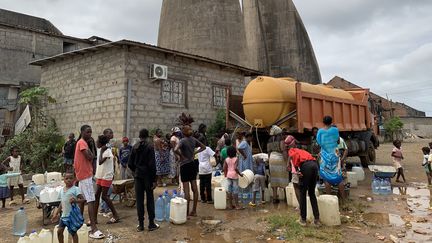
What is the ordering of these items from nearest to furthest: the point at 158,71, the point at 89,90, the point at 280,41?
the point at 158,71
the point at 89,90
the point at 280,41

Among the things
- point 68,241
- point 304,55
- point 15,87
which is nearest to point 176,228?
point 68,241

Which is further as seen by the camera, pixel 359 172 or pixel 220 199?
pixel 359 172

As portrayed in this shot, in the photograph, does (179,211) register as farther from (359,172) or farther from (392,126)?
(392,126)

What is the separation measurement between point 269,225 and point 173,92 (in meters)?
7.86

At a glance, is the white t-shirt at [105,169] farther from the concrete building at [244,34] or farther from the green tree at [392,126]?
the green tree at [392,126]

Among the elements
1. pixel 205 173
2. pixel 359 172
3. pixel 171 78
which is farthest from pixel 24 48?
pixel 359 172

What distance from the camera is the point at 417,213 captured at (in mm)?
5848

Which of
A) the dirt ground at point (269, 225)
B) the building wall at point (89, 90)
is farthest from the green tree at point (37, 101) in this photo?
the dirt ground at point (269, 225)

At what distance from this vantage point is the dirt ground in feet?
15.3

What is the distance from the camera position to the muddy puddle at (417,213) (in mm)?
4594

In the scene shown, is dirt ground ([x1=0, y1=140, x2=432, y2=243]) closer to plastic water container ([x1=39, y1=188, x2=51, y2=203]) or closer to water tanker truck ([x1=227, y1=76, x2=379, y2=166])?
plastic water container ([x1=39, y1=188, x2=51, y2=203])

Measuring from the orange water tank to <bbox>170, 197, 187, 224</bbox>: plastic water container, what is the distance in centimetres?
374

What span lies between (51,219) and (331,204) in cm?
486

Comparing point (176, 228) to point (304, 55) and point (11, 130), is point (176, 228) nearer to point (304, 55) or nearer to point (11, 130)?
point (11, 130)
